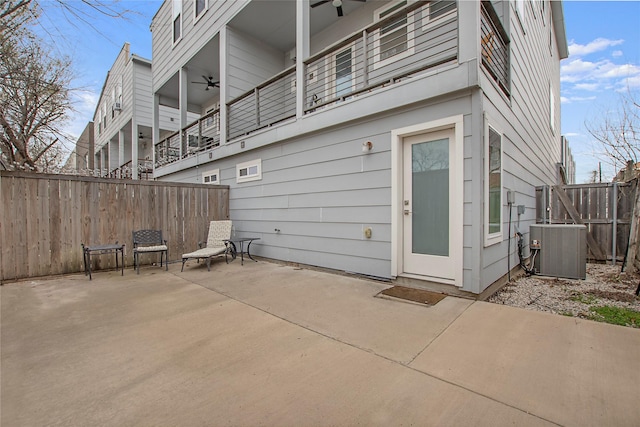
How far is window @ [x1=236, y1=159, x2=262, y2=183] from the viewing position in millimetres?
6732

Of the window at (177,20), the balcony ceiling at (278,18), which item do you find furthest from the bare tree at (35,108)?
the balcony ceiling at (278,18)

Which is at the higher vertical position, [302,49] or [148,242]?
[302,49]

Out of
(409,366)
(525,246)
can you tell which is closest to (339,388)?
(409,366)

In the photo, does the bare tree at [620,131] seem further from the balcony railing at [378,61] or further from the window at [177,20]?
the window at [177,20]

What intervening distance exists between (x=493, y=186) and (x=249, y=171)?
5266mm

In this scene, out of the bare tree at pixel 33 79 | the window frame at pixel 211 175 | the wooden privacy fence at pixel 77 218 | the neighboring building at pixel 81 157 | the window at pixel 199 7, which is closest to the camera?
the bare tree at pixel 33 79

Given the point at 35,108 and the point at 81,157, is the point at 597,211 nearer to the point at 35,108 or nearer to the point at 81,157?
the point at 35,108

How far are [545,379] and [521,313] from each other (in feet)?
4.55

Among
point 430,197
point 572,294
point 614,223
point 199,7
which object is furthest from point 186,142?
point 614,223

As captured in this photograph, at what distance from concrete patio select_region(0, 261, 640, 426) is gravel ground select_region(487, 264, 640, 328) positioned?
536mm

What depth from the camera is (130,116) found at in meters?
13.9

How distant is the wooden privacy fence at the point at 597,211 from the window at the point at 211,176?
8407 millimetres

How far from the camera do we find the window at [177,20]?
1003 centimetres

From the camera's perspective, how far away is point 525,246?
5699mm
